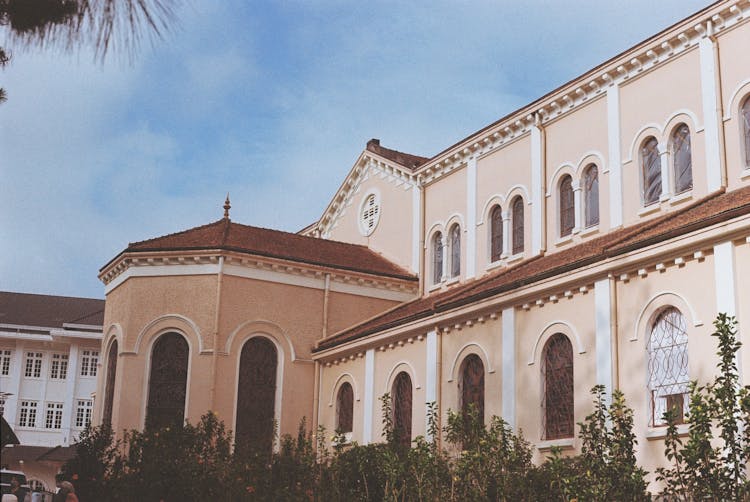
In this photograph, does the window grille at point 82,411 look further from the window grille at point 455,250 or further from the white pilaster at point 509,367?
the white pilaster at point 509,367

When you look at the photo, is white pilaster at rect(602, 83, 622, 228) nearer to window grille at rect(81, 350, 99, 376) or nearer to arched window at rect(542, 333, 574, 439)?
arched window at rect(542, 333, 574, 439)

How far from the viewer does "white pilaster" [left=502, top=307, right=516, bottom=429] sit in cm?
2128

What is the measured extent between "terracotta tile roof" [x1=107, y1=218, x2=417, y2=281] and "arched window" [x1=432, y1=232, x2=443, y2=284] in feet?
2.67

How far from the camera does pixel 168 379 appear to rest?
27453 mm

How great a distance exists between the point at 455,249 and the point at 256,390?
24.0 feet

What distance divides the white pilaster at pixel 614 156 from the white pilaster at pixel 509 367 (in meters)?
3.58

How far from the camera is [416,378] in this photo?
25.0m

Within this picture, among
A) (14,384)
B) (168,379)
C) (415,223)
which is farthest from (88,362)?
(415,223)

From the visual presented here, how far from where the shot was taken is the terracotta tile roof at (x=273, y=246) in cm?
2847

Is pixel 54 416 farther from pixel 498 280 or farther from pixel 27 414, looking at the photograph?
pixel 498 280

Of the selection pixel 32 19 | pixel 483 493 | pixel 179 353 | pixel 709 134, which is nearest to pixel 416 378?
pixel 179 353

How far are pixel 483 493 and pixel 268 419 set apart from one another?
53.5 ft

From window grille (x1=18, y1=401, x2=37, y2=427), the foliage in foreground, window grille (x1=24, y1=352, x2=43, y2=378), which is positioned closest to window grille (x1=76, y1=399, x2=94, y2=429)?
window grille (x1=18, y1=401, x2=37, y2=427)

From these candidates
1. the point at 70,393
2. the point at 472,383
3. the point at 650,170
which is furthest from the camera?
the point at 70,393
